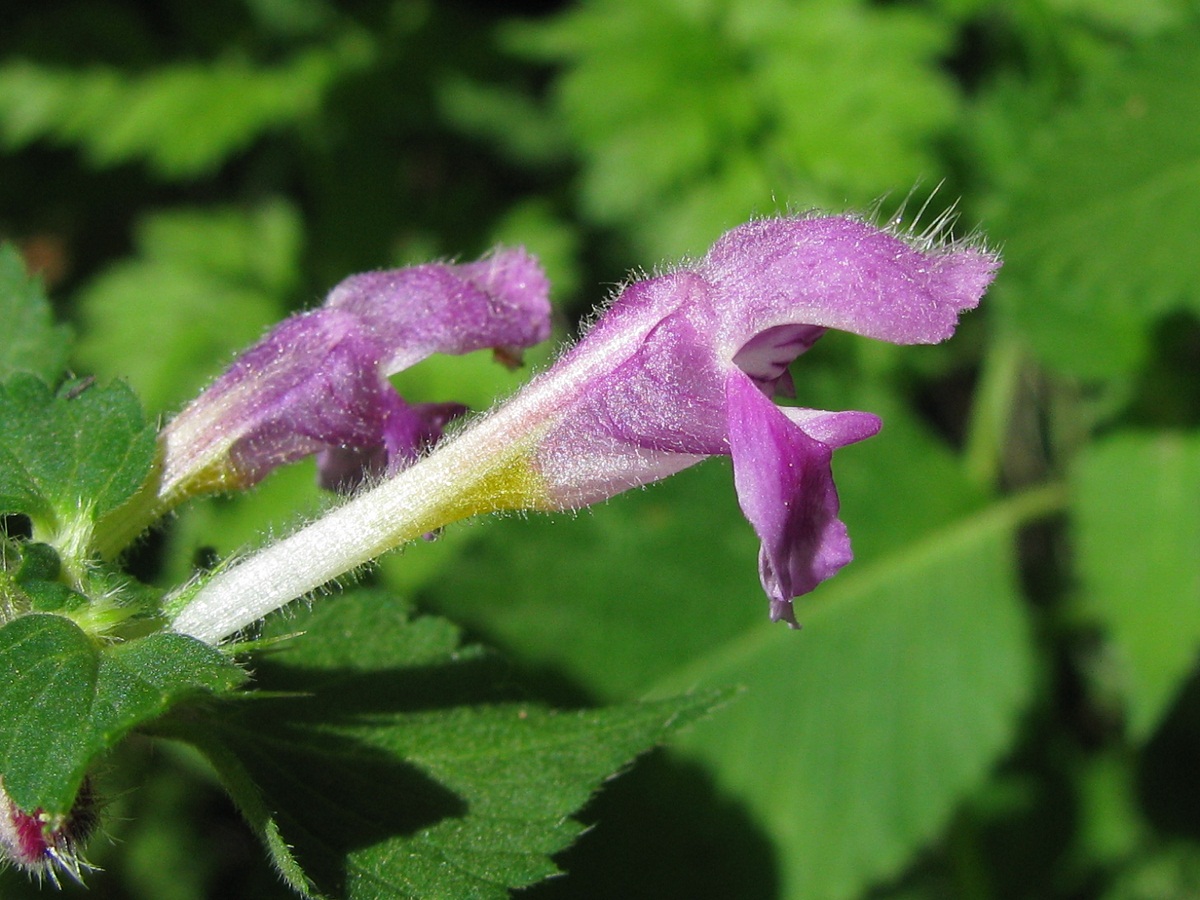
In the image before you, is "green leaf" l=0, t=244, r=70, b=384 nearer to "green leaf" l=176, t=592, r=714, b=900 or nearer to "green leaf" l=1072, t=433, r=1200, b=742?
"green leaf" l=176, t=592, r=714, b=900

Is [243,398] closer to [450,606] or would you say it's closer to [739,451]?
[739,451]

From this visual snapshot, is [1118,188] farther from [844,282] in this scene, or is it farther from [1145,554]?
[844,282]

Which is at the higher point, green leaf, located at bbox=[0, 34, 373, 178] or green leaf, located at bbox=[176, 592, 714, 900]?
green leaf, located at bbox=[0, 34, 373, 178]

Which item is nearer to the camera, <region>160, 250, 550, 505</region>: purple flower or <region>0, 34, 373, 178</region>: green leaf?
<region>160, 250, 550, 505</region>: purple flower

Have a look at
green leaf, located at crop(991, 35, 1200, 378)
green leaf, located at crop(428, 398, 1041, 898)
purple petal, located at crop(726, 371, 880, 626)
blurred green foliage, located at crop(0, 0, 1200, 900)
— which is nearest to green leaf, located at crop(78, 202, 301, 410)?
blurred green foliage, located at crop(0, 0, 1200, 900)

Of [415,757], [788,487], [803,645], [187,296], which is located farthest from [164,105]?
[788,487]

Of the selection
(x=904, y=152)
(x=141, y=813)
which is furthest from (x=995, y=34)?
(x=141, y=813)

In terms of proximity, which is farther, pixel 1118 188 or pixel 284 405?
pixel 1118 188
